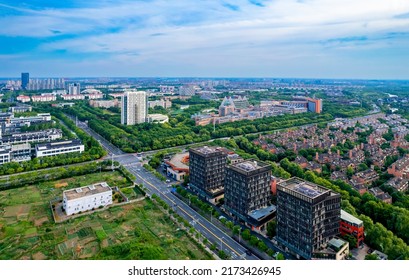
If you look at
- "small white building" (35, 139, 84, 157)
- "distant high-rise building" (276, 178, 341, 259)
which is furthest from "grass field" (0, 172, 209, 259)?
"small white building" (35, 139, 84, 157)

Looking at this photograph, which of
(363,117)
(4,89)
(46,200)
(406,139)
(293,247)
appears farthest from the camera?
(4,89)

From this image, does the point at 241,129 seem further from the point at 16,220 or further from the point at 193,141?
the point at 16,220

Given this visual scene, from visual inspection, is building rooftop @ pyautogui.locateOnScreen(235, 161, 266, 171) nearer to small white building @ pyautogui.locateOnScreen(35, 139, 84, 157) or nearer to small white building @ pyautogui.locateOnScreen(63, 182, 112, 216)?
small white building @ pyautogui.locateOnScreen(63, 182, 112, 216)

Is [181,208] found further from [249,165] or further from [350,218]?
[350,218]

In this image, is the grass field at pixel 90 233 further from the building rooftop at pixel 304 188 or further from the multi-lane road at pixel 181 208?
the building rooftop at pixel 304 188

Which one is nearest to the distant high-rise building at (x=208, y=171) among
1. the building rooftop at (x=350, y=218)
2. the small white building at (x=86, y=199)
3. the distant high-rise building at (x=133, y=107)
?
the small white building at (x=86, y=199)

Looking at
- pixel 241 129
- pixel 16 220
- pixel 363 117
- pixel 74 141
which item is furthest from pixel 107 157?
A: pixel 363 117
